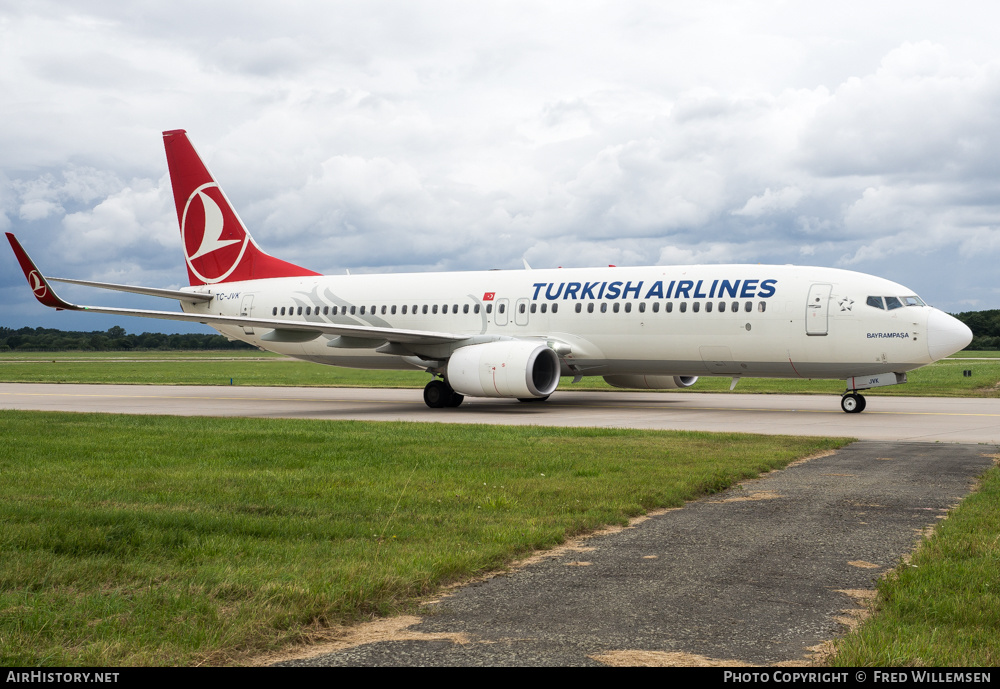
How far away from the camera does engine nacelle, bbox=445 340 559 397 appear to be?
21094mm

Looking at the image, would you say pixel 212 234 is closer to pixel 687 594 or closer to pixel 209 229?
pixel 209 229

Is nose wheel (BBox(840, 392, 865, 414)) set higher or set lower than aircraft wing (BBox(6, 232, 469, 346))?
lower

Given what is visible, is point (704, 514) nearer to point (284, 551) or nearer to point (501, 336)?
point (284, 551)

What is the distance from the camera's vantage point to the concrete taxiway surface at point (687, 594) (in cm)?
438

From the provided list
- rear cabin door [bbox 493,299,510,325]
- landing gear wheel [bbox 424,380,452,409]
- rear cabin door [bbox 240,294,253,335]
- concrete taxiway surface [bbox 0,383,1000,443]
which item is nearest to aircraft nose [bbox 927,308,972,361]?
concrete taxiway surface [bbox 0,383,1000,443]

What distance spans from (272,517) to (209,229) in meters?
23.6

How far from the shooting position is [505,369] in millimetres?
21234

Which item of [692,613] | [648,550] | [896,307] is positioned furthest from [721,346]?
[692,613]

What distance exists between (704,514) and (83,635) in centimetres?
532

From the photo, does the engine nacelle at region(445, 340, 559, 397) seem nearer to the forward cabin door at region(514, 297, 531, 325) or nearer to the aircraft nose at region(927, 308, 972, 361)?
the forward cabin door at region(514, 297, 531, 325)

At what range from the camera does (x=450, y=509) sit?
8.03m

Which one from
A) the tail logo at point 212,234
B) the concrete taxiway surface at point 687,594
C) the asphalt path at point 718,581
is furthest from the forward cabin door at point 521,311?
the concrete taxiway surface at point 687,594

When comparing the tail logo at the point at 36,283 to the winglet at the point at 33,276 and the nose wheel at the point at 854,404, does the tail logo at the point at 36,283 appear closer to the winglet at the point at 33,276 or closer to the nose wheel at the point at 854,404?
the winglet at the point at 33,276

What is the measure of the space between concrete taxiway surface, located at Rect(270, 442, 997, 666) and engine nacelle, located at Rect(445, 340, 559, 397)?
40.7 ft
